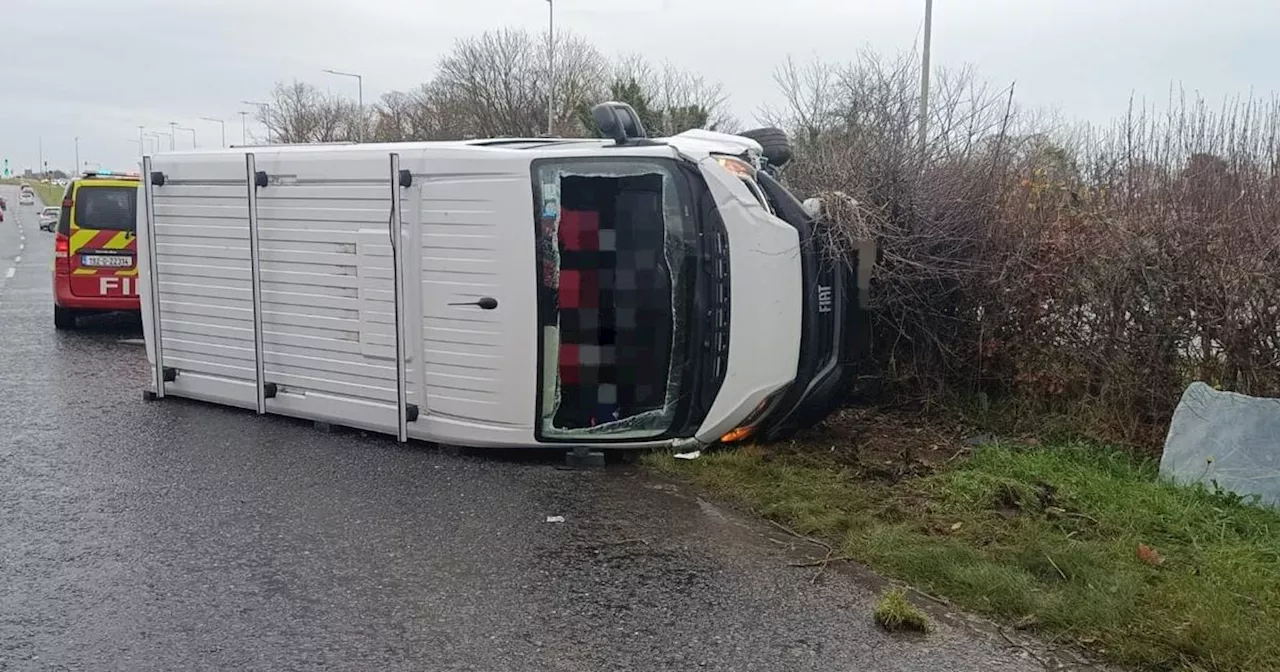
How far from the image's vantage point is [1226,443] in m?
5.28

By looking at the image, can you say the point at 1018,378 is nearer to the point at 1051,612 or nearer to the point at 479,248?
the point at 1051,612

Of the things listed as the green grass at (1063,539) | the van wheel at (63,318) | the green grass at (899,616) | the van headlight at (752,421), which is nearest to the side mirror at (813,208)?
the van headlight at (752,421)

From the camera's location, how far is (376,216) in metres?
6.65

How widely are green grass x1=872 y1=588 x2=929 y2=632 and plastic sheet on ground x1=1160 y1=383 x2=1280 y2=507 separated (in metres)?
2.17

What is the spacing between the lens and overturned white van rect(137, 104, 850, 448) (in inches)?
239

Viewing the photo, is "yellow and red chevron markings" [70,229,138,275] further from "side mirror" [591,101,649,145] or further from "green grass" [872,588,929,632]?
"green grass" [872,588,929,632]

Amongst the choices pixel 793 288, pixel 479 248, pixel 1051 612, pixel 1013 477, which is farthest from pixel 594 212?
pixel 1051 612

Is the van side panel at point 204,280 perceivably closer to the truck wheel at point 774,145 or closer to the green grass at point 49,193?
the truck wheel at point 774,145

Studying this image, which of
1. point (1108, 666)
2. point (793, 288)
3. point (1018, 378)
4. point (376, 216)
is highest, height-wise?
point (376, 216)

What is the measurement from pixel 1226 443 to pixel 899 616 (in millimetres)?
2404

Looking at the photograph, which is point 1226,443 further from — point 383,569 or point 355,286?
point 355,286

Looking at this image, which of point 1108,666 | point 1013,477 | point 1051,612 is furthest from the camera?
point 1013,477

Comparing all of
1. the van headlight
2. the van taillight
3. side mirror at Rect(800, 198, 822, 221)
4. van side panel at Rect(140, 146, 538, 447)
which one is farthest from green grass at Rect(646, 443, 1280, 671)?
the van taillight

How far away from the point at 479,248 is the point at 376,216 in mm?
895
